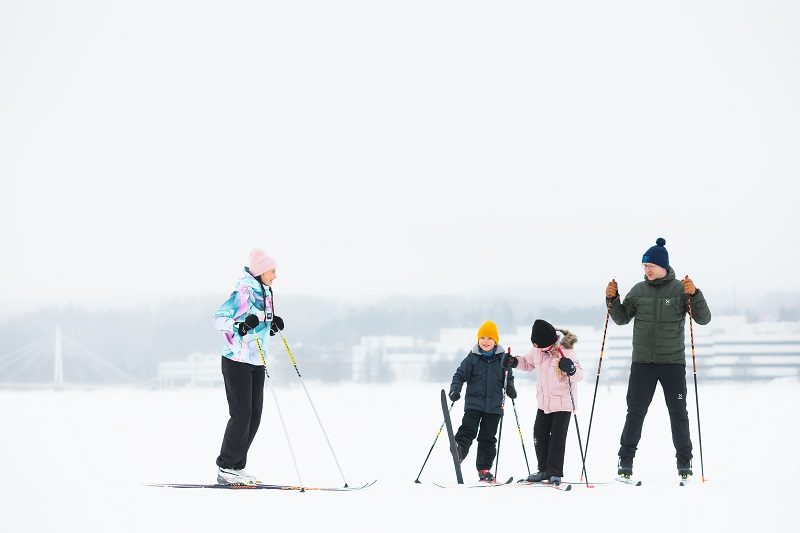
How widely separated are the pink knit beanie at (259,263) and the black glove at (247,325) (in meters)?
0.43

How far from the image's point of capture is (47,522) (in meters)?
5.62

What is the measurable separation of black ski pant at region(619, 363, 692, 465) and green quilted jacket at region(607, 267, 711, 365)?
8 cm

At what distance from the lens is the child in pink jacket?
7.01 meters

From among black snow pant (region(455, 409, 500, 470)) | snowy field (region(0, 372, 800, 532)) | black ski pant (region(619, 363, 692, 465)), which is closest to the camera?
snowy field (region(0, 372, 800, 532))

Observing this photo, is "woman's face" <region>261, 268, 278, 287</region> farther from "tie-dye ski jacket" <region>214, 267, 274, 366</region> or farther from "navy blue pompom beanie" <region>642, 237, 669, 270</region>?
"navy blue pompom beanie" <region>642, 237, 669, 270</region>

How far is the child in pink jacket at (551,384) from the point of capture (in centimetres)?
701

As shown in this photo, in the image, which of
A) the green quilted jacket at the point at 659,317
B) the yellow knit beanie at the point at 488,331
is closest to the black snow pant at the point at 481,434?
Answer: the yellow knit beanie at the point at 488,331

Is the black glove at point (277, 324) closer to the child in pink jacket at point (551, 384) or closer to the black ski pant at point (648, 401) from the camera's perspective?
the child in pink jacket at point (551, 384)

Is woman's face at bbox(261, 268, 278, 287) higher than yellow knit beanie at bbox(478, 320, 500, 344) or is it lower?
higher

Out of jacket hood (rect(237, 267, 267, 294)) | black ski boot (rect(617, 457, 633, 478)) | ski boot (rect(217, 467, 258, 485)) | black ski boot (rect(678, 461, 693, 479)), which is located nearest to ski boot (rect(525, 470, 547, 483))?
black ski boot (rect(617, 457, 633, 478))

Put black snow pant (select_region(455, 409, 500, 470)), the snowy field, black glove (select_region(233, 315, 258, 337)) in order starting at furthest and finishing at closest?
black snow pant (select_region(455, 409, 500, 470)) < black glove (select_region(233, 315, 258, 337)) < the snowy field

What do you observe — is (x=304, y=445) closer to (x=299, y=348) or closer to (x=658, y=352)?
(x=658, y=352)

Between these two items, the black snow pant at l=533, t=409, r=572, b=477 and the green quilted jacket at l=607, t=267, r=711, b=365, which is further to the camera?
the green quilted jacket at l=607, t=267, r=711, b=365

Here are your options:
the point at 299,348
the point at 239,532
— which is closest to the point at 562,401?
the point at 239,532
